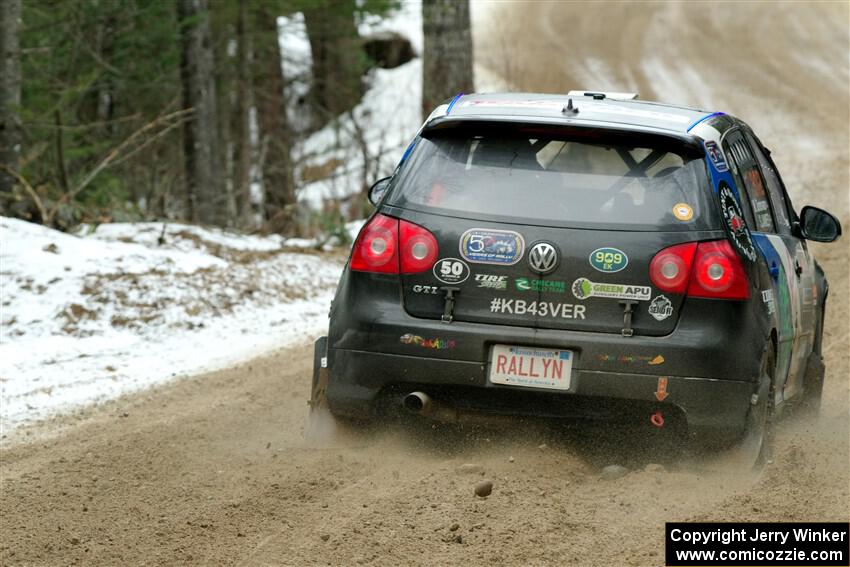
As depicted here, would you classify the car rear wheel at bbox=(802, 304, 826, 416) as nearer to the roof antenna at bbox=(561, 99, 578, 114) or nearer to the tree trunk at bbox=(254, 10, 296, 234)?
the roof antenna at bbox=(561, 99, 578, 114)

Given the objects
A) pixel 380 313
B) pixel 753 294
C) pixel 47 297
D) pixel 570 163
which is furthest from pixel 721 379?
pixel 47 297

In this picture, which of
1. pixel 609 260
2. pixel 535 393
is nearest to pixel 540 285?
pixel 609 260

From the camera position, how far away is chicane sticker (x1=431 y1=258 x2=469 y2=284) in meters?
5.54

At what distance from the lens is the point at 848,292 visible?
37.9 feet

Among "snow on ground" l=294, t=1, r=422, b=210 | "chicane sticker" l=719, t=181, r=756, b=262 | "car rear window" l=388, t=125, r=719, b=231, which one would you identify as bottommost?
"snow on ground" l=294, t=1, r=422, b=210

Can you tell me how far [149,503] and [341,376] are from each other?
1032 mm

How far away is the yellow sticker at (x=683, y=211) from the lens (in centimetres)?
548

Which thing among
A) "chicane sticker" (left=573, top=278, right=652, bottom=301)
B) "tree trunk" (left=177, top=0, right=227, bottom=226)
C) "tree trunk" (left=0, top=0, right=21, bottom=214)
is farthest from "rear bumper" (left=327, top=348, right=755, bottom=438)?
"tree trunk" (left=177, top=0, right=227, bottom=226)

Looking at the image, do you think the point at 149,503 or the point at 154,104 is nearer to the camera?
the point at 149,503

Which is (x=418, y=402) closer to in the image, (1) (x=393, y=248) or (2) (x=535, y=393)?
(2) (x=535, y=393)

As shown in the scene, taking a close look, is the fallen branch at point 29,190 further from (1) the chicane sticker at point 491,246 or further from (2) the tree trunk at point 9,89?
(1) the chicane sticker at point 491,246

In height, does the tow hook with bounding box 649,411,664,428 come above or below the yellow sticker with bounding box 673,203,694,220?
below

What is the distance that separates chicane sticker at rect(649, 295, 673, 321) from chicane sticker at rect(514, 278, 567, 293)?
386 millimetres

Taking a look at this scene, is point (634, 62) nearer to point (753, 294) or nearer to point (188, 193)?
point (188, 193)
